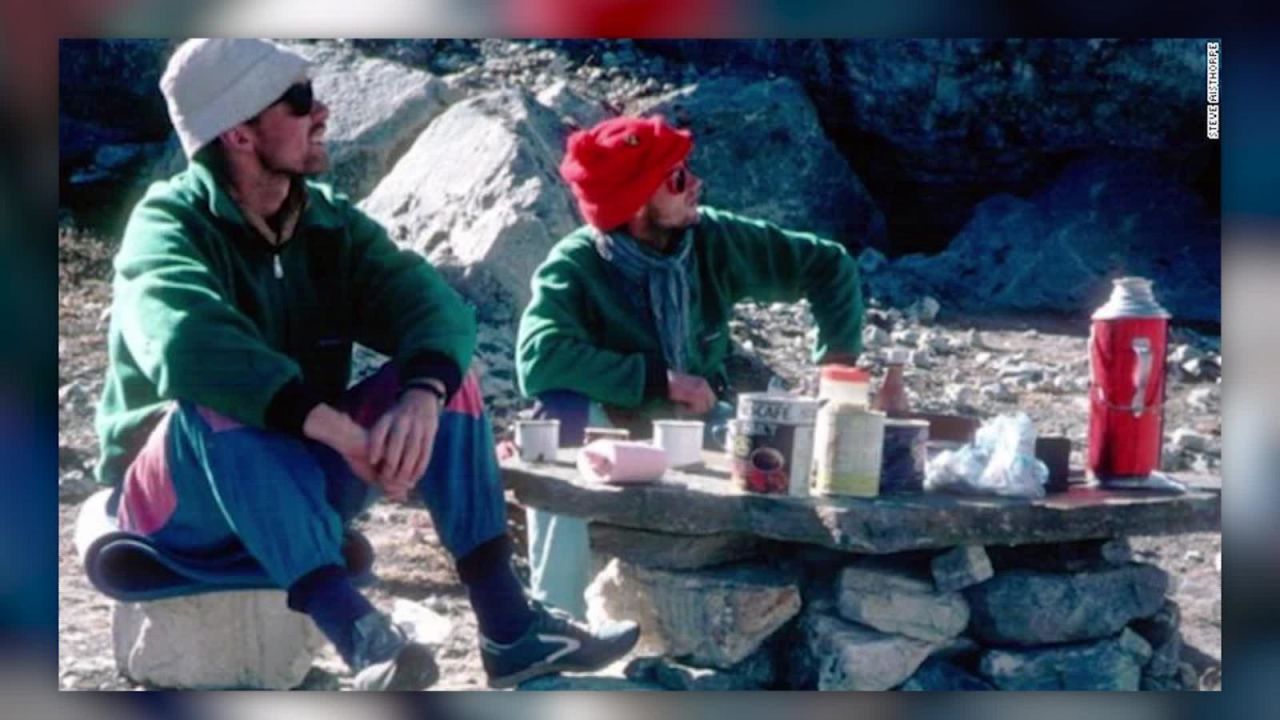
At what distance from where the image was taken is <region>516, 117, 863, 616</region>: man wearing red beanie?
4.21m

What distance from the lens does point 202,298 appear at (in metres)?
3.99

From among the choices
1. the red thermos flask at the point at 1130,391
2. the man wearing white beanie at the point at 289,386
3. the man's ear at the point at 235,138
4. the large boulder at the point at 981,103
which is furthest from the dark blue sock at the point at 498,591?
the red thermos flask at the point at 1130,391

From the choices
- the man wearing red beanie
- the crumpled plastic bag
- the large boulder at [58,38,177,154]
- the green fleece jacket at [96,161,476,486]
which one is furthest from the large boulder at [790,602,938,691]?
the large boulder at [58,38,177,154]

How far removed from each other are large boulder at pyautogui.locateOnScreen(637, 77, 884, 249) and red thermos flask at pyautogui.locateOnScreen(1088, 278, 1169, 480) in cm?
56

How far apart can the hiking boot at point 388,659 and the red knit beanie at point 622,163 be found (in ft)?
3.14

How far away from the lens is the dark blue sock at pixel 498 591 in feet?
13.6

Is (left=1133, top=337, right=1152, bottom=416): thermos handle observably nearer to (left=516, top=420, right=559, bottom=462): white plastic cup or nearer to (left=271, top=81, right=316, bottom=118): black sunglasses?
(left=516, top=420, right=559, bottom=462): white plastic cup

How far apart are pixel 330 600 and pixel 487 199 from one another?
0.93m

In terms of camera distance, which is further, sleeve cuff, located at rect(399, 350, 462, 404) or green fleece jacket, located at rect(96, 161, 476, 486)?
sleeve cuff, located at rect(399, 350, 462, 404)

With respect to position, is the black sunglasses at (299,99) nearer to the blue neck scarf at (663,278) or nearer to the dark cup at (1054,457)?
the blue neck scarf at (663,278)

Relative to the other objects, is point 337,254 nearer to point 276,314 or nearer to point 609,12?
point 276,314

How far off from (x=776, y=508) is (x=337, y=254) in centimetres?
106

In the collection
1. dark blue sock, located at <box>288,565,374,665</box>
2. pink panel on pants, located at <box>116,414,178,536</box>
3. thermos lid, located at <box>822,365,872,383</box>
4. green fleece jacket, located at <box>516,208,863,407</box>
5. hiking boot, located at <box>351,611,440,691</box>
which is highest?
green fleece jacket, located at <box>516,208,863,407</box>

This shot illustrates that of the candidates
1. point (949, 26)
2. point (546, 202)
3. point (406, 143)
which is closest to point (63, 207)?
point (406, 143)
